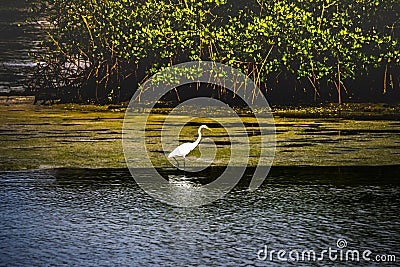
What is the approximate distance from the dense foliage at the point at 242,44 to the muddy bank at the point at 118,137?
1.30 metres

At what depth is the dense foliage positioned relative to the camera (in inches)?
798

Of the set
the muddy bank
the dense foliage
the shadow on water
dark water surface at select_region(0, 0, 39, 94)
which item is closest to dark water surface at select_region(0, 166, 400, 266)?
the shadow on water

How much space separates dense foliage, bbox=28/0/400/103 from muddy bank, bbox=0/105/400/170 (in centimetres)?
130

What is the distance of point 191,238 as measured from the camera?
7359mm

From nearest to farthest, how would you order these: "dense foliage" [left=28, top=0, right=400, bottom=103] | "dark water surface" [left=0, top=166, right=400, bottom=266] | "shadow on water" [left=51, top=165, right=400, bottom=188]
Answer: "dark water surface" [left=0, top=166, right=400, bottom=266] → "shadow on water" [left=51, top=165, right=400, bottom=188] → "dense foliage" [left=28, top=0, right=400, bottom=103]

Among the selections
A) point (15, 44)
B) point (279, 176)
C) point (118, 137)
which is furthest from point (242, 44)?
point (279, 176)

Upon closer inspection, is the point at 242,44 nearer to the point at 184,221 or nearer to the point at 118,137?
the point at 118,137

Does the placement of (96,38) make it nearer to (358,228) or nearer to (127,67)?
(127,67)

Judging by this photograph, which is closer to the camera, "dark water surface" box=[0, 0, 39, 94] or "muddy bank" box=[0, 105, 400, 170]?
"muddy bank" box=[0, 105, 400, 170]

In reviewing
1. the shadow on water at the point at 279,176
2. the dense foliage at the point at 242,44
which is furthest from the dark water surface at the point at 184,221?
the dense foliage at the point at 242,44

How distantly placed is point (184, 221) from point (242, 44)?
12.6 m

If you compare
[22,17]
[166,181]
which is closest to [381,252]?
→ [166,181]

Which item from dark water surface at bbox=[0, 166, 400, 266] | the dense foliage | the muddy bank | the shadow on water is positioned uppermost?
the dense foliage

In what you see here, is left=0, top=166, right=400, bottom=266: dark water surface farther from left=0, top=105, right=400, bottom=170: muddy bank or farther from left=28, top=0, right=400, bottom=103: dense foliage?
left=28, top=0, right=400, bottom=103: dense foliage
